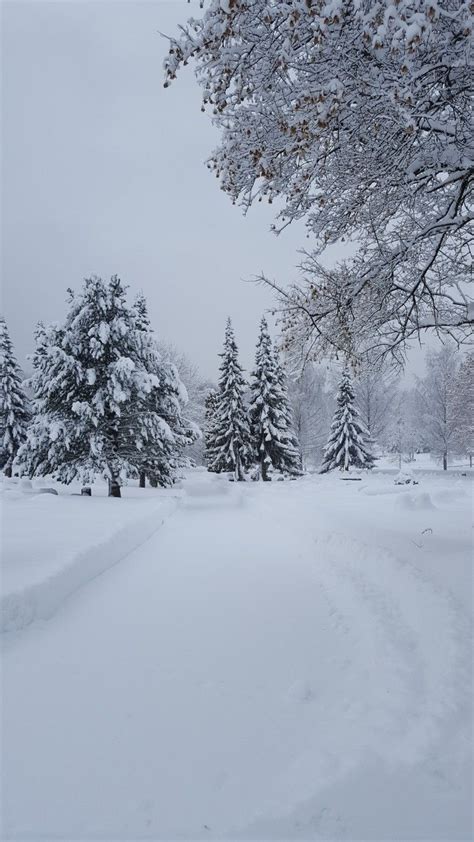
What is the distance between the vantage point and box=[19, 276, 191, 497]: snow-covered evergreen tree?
15.3 m

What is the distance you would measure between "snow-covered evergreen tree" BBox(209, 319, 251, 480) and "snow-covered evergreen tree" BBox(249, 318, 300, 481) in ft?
2.94

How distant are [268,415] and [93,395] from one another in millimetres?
16374

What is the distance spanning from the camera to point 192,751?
2375mm

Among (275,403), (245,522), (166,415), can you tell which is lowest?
(245,522)

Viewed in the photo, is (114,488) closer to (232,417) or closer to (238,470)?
(232,417)

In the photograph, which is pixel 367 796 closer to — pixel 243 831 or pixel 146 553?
pixel 243 831

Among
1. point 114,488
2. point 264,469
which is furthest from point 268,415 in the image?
point 114,488

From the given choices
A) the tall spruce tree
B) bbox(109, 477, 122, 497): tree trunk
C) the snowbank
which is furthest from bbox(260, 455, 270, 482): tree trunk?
the snowbank

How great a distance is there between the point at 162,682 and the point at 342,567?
3481 mm

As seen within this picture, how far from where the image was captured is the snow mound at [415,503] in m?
8.62

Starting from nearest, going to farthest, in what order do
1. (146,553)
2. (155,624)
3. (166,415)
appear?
1. (155,624)
2. (146,553)
3. (166,415)

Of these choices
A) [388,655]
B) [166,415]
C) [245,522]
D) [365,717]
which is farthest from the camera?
[166,415]

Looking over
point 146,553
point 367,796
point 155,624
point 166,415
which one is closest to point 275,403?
point 166,415

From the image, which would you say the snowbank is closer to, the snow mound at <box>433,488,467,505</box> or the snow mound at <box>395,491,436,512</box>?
the snow mound at <box>395,491,436,512</box>
